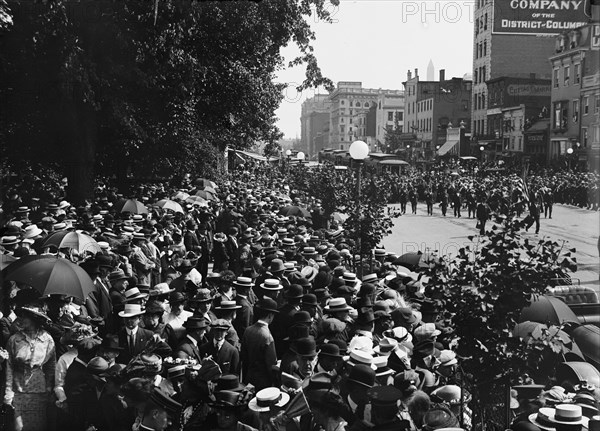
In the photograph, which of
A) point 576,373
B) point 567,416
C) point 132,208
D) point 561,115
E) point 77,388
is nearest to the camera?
point 567,416

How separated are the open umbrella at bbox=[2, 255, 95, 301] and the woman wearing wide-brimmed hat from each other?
4.59ft

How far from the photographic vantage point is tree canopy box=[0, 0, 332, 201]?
19672mm

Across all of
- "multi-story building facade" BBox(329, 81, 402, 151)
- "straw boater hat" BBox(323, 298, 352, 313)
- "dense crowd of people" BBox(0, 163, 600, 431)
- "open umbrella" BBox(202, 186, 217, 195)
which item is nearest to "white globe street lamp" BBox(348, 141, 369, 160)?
"dense crowd of people" BBox(0, 163, 600, 431)

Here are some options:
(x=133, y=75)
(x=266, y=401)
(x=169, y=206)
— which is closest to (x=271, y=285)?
(x=266, y=401)

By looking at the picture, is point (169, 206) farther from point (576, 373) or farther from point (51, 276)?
point (576, 373)

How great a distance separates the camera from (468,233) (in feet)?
104

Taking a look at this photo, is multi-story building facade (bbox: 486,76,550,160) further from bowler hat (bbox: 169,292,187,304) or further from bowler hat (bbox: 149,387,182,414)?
bowler hat (bbox: 149,387,182,414)

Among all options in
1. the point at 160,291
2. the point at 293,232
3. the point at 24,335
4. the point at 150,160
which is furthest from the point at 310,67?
the point at 24,335

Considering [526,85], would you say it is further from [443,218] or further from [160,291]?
[160,291]

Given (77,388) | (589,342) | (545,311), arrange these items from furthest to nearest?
1. (545,311)
2. (589,342)
3. (77,388)

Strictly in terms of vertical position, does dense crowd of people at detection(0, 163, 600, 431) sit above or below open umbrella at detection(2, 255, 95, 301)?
below

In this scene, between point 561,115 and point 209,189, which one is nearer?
point 209,189

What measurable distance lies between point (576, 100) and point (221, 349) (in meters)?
57.8

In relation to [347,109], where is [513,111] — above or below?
below
